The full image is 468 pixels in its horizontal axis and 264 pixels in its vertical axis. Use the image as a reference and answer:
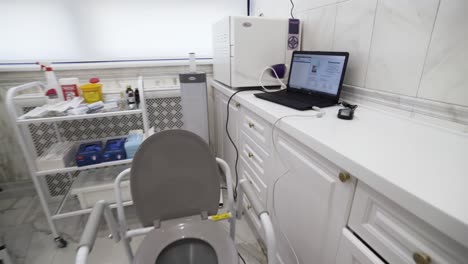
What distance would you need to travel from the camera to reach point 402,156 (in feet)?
1.89

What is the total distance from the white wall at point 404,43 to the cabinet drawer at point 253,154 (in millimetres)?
585

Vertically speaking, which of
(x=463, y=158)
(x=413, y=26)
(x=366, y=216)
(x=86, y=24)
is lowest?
(x=366, y=216)

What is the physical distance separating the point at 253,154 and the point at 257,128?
0.18 metres

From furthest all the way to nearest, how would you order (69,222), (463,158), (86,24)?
(86,24), (69,222), (463,158)

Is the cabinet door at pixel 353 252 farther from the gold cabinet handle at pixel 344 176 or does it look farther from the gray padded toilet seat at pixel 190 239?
the gray padded toilet seat at pixel 190 239

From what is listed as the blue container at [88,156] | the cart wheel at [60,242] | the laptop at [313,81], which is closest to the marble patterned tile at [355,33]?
the laptop at [313,81]

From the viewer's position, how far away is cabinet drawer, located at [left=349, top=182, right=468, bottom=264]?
42cm

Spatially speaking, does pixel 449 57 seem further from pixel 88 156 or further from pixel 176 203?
pixel 88 156

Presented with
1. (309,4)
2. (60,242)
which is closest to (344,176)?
(309,4)

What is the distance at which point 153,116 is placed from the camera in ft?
6.43

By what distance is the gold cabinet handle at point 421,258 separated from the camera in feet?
1.47

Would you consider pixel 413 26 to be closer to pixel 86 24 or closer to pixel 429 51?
pixel 429 51

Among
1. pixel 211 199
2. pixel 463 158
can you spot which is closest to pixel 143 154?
pixel 211 199

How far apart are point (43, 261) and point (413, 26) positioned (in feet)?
7.26
